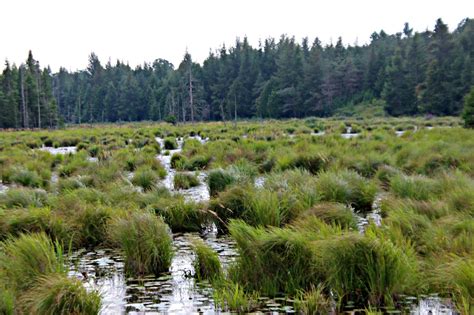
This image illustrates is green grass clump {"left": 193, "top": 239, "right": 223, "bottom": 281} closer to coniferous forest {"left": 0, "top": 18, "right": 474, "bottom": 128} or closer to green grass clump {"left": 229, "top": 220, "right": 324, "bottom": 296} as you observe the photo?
green grass clump {"left": 229, "top": 220, "right": 324, "bottom": 296}

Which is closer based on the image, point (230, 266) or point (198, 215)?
point (230, 266)

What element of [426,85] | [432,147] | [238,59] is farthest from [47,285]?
[238,59]

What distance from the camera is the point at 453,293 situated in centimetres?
566

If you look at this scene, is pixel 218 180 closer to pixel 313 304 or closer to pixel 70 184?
pixel 70 184

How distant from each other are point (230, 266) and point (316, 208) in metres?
2.62

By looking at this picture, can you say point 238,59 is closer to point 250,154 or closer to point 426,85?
point 426,85

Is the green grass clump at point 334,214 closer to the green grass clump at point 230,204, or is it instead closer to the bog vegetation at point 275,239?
the bog vegetation at point 275,239

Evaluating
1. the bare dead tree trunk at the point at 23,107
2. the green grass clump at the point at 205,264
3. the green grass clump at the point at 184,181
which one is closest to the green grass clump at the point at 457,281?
the green grass clump at the point at 205,264

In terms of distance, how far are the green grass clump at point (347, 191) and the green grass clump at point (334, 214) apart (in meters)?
1.75

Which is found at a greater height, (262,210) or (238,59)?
(238,59)

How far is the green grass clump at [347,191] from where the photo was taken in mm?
11070

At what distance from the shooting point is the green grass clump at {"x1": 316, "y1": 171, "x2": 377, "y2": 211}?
11.1 meters

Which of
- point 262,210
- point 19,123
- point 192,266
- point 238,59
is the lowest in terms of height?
point 192,266

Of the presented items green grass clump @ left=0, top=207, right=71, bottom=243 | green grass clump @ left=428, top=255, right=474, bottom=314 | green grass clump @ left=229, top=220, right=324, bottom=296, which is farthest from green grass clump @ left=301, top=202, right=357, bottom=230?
green grass clump @ left=0, top=207, right=71, bottom=243
